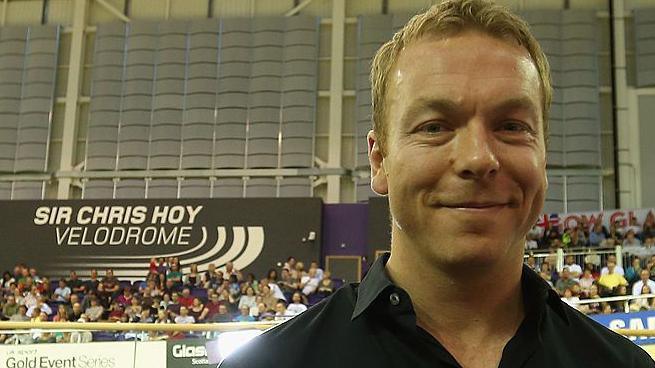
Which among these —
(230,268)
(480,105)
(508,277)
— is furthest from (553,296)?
(230,268)

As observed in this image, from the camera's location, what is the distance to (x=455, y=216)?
1204mm

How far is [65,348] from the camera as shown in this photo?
6.91 m

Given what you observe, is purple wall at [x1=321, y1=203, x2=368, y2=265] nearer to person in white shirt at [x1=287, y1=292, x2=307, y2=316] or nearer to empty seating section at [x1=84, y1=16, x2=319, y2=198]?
empty seating section at [x1=84, y1=16, x2=319, y2=198]

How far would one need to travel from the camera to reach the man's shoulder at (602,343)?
1354mm

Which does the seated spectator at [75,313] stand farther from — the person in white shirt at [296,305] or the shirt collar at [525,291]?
the shirt collar at [525,291]

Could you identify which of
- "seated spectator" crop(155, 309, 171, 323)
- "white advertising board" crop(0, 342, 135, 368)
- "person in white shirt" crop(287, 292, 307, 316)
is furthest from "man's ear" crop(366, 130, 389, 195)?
"seated spectator" crop(155, 309, 171, 323)

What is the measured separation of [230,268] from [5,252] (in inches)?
222

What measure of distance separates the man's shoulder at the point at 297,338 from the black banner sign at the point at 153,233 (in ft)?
48.9

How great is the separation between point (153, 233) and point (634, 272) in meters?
10.1

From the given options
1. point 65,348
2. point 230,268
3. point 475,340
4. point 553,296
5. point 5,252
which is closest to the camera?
point 475,340

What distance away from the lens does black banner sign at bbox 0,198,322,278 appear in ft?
54.1

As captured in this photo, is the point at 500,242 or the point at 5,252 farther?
the point at 5,252

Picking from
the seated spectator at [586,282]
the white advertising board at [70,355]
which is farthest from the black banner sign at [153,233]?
the white advertising board at [70,355]

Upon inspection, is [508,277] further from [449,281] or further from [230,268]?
[230,268]
